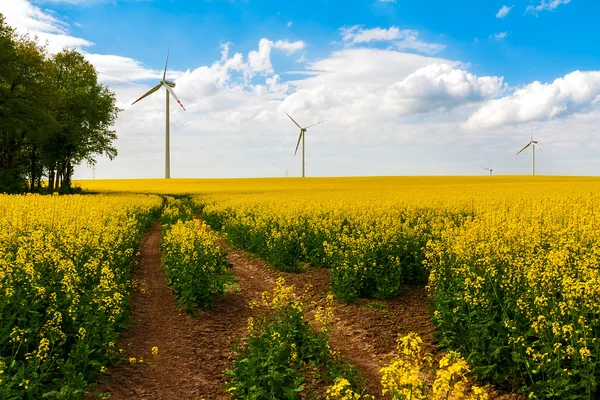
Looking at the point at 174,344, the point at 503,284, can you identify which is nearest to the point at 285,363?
the point at 174,344

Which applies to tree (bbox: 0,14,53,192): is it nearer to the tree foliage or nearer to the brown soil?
the tree foliage

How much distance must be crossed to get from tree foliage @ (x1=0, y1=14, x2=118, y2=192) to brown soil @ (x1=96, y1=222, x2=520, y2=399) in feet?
135

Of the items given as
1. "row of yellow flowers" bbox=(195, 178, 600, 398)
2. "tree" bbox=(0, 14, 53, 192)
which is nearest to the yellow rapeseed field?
"row of yellow flowers" bbox=(195, 178, 600, 398)

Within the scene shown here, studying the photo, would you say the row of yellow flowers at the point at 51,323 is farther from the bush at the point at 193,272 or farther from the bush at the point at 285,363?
the bush at the point at 285,363

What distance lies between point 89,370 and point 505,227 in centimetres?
1028

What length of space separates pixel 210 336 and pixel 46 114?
46126mm

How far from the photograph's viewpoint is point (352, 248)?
1327 cm

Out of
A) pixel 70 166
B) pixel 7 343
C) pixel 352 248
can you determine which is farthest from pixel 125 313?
pixel 70 166

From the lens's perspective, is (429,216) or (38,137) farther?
(38,137)

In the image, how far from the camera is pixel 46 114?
153ft

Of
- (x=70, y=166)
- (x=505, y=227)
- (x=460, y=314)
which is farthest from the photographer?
(x=70, y=166)

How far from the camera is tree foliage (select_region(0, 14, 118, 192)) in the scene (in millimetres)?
45031

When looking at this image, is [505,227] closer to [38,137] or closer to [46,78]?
[38,137]

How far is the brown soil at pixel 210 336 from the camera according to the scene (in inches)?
299
